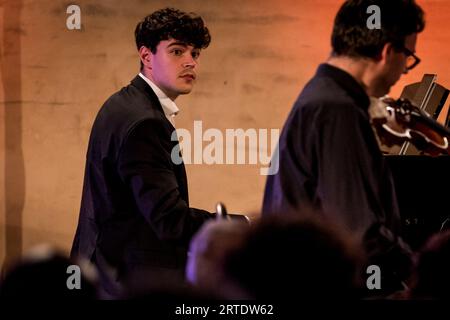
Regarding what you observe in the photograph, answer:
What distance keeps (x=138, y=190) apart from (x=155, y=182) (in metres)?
0.07

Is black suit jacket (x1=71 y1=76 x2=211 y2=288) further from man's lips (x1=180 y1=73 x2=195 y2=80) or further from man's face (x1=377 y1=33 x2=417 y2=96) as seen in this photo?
man's face (x1=377 y1=33 x2=417 y2=96)

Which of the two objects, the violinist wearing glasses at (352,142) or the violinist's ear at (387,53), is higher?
the violinist's ear at (387,53)

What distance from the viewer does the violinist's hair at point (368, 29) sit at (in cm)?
259

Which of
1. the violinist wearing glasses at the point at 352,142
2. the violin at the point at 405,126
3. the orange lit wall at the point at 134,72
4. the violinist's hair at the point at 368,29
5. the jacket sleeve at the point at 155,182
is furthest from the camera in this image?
the orange lit wall at the point at 134,72

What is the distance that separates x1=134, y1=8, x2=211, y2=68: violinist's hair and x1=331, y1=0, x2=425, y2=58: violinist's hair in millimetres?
918

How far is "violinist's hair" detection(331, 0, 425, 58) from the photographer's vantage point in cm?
259

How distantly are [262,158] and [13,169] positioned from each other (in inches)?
66.2

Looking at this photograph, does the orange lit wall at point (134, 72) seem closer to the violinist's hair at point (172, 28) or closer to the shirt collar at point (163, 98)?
the violinist's hair at point (172, 28)

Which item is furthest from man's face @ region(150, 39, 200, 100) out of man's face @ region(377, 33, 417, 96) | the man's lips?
man's face @ region(377, 33, 417, 96)

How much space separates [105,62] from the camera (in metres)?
5.73

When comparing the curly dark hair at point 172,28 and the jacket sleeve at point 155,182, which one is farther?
the curly dark hair at point 172,28

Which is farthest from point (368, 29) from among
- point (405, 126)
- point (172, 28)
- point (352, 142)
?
point (172, 28)

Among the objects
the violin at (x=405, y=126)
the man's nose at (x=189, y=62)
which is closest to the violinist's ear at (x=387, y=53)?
the violin at (x=405, y=126)
